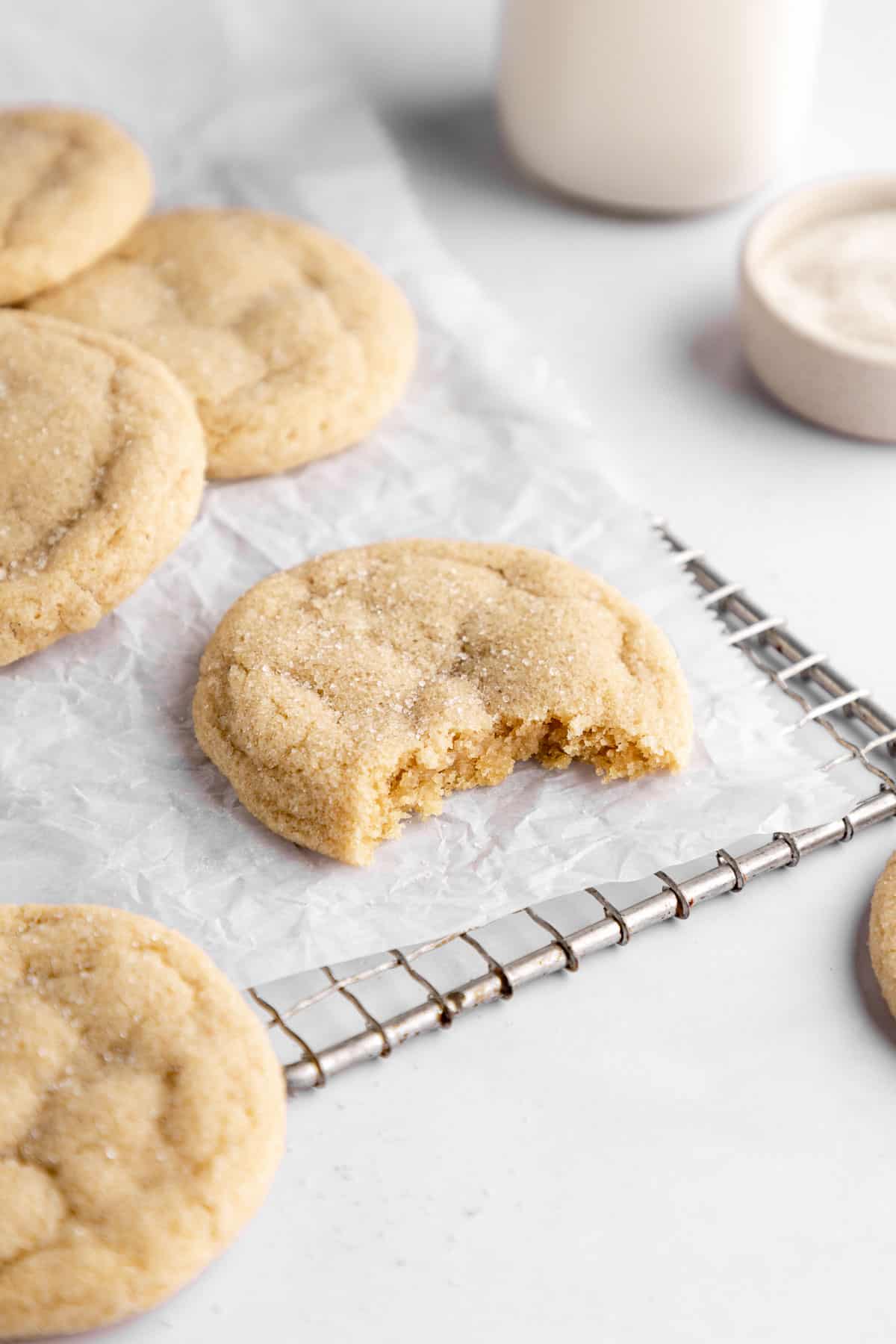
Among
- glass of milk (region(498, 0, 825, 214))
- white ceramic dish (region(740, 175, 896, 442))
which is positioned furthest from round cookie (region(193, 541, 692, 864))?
glass of milk (region(498, 0, 825, 214))

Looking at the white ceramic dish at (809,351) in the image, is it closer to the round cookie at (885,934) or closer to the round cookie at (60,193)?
the round cookie at (885,934)

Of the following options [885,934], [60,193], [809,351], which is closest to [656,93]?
[809,351]

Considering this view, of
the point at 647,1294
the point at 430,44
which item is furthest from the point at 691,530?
the point at 430,44

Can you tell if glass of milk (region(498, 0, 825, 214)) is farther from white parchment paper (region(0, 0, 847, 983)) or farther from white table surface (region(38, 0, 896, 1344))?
white table surface (region(38, 0, 896, 1344))

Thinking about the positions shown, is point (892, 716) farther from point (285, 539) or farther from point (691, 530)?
point (285, 539)

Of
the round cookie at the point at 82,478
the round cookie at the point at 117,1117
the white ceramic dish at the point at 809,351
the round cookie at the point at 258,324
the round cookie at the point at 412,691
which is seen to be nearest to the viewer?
the round cookie at the point at 117,1117

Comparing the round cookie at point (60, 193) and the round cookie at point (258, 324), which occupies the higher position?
the round cookie at point (60, 193)

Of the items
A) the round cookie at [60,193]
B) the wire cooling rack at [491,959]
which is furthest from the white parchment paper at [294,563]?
the round cookie at [60,193]
